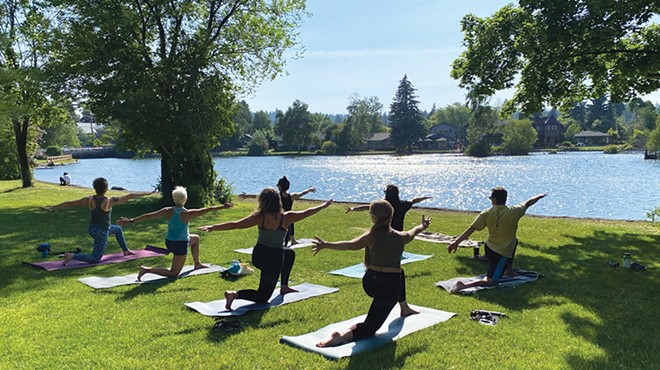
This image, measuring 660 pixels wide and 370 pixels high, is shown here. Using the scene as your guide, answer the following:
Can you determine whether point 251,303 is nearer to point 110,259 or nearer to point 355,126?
point 110,259

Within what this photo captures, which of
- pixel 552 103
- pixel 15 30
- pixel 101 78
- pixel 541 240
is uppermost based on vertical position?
pixel 15 30

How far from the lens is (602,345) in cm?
580

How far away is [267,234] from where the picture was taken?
6.84 m

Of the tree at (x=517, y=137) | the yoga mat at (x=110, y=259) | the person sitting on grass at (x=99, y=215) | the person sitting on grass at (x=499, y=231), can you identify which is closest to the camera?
the person sitting on grass at (x=499, y=231)

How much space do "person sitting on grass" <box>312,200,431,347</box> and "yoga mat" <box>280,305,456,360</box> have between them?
120 mm

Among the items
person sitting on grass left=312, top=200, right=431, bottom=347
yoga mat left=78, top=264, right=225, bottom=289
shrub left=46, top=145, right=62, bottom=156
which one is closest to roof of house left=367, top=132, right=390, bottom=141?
shrub left=46, top=145, right=62, bottom=156

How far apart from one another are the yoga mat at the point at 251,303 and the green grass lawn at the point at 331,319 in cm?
17

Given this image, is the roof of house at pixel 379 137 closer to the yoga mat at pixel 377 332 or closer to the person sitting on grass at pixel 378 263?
the yoga mat at pixel 377 332

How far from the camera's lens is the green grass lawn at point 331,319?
5.28 meters

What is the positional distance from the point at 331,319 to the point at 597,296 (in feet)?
15.3

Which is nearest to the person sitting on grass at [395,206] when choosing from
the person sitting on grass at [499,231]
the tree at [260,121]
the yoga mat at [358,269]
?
the yoga mat at [358,269]

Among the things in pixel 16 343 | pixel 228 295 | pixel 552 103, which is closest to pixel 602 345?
pixel 228 295

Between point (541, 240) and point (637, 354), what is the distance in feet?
29.5

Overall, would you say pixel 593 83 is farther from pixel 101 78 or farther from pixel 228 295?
pixel 101 78
